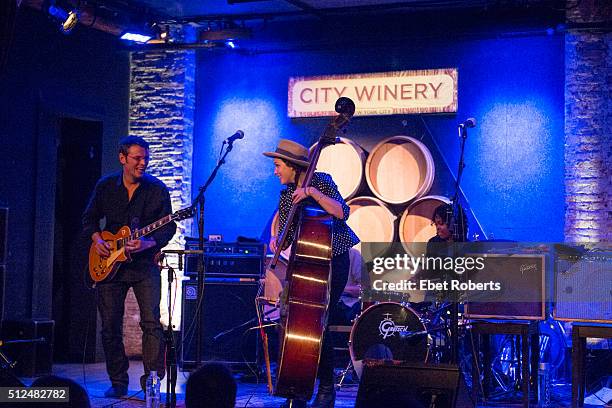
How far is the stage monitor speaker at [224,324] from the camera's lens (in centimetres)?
844

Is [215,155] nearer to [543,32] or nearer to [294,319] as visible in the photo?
[543,32]

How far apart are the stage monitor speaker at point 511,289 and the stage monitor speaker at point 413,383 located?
1.70 m

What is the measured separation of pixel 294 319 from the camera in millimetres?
5359

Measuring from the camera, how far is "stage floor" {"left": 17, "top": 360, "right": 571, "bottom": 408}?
22.2 feet

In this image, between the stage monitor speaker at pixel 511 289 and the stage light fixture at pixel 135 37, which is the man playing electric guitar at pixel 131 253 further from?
the stage light fixture at pixel 135 37

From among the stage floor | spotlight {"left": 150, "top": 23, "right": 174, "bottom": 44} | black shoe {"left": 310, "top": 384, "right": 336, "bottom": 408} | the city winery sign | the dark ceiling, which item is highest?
the dark ceiling

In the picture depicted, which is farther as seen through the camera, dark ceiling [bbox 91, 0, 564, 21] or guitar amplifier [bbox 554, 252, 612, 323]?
dark ceiling [bbox 91, 0, 564, 21]

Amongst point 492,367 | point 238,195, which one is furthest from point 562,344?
point 238,195

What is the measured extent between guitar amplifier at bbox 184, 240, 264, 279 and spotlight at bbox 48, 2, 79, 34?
2.32 m

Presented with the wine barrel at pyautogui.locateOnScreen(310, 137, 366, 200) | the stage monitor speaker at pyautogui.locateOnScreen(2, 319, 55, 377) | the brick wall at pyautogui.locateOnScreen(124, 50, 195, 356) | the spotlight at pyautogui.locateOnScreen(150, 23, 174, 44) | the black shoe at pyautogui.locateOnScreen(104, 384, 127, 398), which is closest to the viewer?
the black shoe at pyautogui.locateOnScreen(104, 384, 127, 398)

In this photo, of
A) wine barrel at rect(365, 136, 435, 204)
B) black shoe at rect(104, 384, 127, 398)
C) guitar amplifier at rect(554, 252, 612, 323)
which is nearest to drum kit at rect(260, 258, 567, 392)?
guitar amplifier at rect(554, 252, 612, 323)

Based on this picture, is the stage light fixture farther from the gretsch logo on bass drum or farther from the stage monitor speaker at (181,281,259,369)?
the gretsch logo on bass drum

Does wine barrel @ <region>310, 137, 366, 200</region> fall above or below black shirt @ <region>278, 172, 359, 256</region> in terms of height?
above

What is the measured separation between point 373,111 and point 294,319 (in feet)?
15.5
